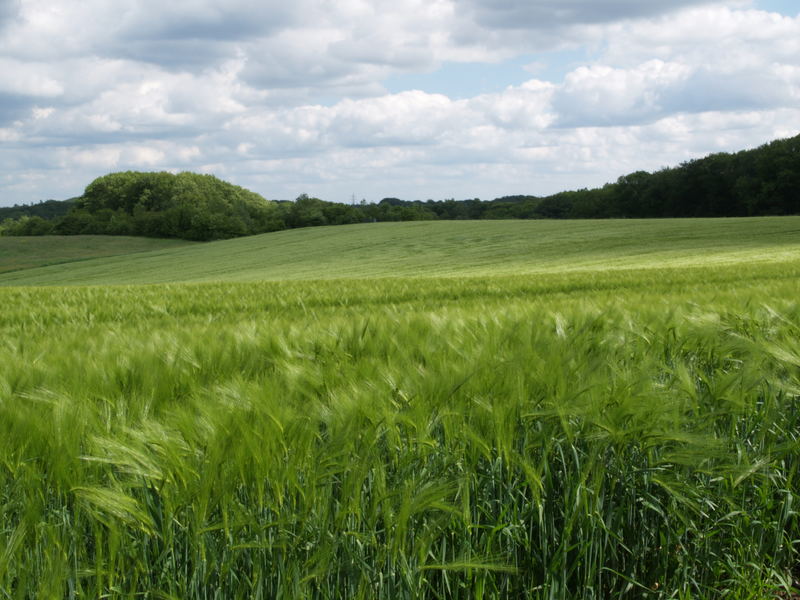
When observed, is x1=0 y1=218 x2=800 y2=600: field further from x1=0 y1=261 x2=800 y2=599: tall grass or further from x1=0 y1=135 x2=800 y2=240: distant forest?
x1=0 y1=135 x2=800 y2=240: distant forest

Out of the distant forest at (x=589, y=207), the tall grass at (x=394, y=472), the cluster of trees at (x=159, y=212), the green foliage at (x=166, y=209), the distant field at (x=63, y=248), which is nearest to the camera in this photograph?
the tall grass at (x=394, y=472)

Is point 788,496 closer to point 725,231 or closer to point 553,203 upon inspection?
point 725,231

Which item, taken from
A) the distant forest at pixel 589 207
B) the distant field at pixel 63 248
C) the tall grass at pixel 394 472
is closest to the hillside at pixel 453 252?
the distant field at pixel 63 248

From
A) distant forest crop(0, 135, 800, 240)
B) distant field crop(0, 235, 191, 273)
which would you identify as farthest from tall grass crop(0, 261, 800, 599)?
distant forest crop(0, 135, 800, 240)

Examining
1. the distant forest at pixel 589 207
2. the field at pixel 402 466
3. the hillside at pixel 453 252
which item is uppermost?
the distant forest at pixel 589 207

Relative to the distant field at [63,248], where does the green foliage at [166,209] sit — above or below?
above

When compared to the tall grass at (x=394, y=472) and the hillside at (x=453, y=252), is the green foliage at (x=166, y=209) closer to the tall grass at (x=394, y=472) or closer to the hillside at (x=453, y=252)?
the hillside at (x=453, y=252)

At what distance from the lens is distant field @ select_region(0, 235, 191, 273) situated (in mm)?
43000

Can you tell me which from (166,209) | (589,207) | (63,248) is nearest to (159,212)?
(166,209)

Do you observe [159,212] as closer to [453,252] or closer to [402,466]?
[453,252]

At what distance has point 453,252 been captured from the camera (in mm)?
32250

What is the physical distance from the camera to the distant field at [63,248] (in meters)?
43.0

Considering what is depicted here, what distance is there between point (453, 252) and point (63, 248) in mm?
30863

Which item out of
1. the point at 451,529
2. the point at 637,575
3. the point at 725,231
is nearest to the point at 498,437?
the point at 451,529
